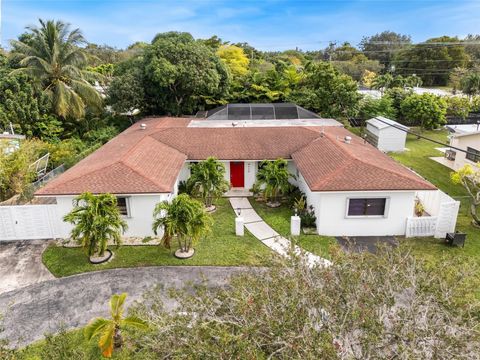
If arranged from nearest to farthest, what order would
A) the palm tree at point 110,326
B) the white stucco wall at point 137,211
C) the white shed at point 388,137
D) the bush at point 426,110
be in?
the palm tree at point 110,326
the white stucco wall at point 137,211
the white shed at point 388,137
the bush at point 426,110

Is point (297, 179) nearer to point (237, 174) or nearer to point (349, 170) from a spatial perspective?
point (237, 174)

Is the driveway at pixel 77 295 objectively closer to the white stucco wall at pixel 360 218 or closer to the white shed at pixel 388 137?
the white stucco wall at pixel 360 218

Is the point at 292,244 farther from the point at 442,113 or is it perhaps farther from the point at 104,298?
the point at 442,113

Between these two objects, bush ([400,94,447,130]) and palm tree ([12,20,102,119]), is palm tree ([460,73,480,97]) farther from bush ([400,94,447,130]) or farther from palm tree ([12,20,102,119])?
palm tree ([12,20,102,119])

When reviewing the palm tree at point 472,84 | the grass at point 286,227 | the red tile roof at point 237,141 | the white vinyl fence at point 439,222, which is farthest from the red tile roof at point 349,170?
the palm tree at point 472,84

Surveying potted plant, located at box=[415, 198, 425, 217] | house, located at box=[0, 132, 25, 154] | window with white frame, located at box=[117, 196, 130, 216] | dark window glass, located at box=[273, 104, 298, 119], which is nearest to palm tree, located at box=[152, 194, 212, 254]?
window with white frame, located at box=[117, 196, 130, 216]

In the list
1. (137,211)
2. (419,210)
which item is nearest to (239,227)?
(137,211)
